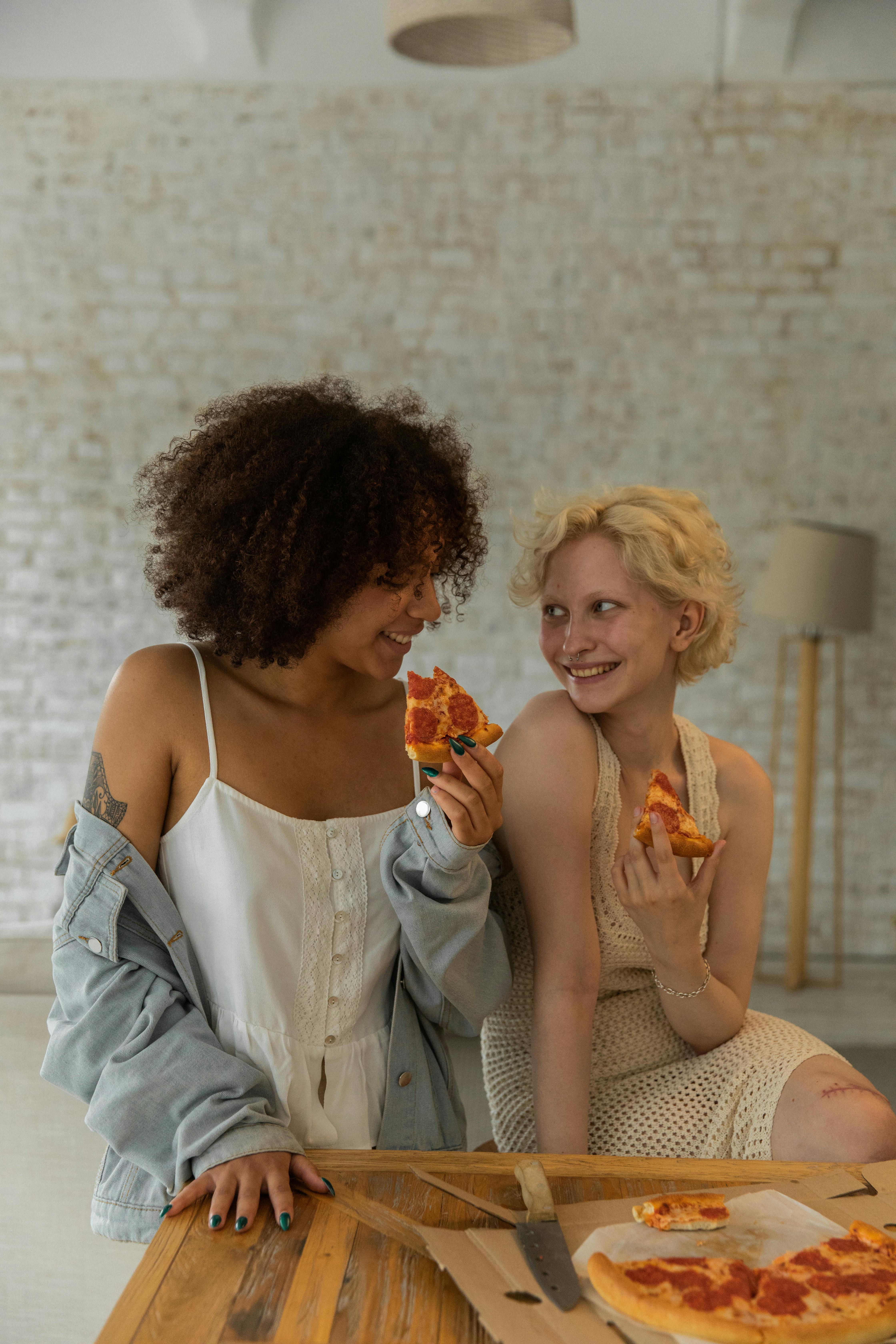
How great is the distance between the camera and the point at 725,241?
5801 mm

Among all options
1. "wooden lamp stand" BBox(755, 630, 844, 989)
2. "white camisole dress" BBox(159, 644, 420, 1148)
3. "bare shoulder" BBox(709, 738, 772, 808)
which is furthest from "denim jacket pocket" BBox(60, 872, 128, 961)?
"wooden lamp stand" BBox(755, 630, 844, 989)

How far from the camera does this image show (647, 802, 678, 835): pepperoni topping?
5.87 feet

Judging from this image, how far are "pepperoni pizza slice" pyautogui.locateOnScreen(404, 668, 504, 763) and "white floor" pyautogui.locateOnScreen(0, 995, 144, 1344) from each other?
1064mm

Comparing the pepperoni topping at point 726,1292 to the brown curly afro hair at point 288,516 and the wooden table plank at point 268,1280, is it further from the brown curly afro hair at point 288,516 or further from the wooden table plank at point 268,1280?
the brown curly afro hair at point 288,516

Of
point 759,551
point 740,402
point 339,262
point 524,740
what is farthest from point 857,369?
point 524,740

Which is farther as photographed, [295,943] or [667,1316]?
[295,943]

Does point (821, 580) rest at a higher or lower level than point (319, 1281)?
higher

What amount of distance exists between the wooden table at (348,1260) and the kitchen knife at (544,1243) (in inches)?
1.6

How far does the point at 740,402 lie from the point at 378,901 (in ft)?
15.7

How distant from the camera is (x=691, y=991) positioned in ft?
6.02

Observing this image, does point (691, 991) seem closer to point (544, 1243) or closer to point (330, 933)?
point (330, 933)

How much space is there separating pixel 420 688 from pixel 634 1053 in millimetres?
778

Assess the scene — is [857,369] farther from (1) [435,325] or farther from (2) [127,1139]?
(2) [127,1139]

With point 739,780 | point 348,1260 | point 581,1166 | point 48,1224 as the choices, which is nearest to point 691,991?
point 739,780
